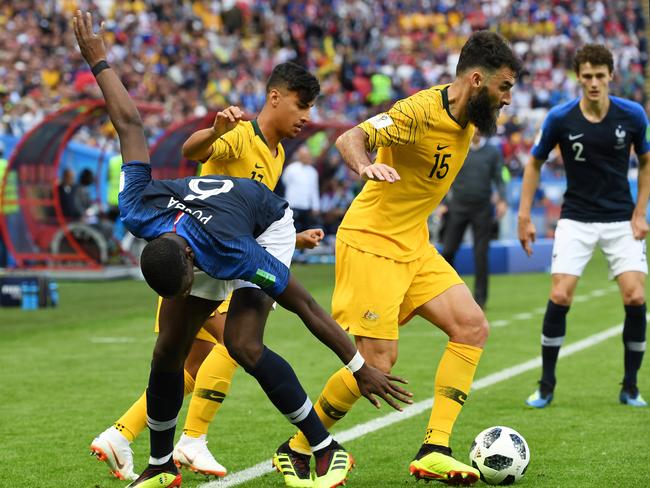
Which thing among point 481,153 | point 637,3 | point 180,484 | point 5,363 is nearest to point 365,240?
point 180,484

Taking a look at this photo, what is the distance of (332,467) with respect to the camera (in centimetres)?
542

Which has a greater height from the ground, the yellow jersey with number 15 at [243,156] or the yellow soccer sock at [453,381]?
the yellow jersey with number 15 at [243,156]

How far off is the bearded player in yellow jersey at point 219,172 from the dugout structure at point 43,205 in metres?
12.8

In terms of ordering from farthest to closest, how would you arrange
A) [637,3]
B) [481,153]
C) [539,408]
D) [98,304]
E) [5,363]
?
[637,3] → [98,304] → [481,153] → [5,363] → [539,408]

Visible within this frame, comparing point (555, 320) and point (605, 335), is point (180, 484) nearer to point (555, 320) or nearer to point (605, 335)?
point (555, 320)

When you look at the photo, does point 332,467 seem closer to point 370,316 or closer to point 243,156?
point 370,316

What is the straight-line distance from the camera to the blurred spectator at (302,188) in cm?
2205

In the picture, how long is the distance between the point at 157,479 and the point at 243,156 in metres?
1.86

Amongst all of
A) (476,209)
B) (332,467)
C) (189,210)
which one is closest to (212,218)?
(189,210)

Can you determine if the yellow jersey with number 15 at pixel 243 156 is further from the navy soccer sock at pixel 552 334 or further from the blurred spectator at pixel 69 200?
the blurred spectator at pixel 69 200

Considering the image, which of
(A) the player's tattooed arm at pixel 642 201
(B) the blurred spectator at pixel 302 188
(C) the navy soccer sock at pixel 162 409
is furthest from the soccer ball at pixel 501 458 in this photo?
(B) the blurred spectator at pixel 302 188

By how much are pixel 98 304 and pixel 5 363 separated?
18.1 ft

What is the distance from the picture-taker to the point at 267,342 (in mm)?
11703

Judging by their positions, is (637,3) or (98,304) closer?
(98,304)
